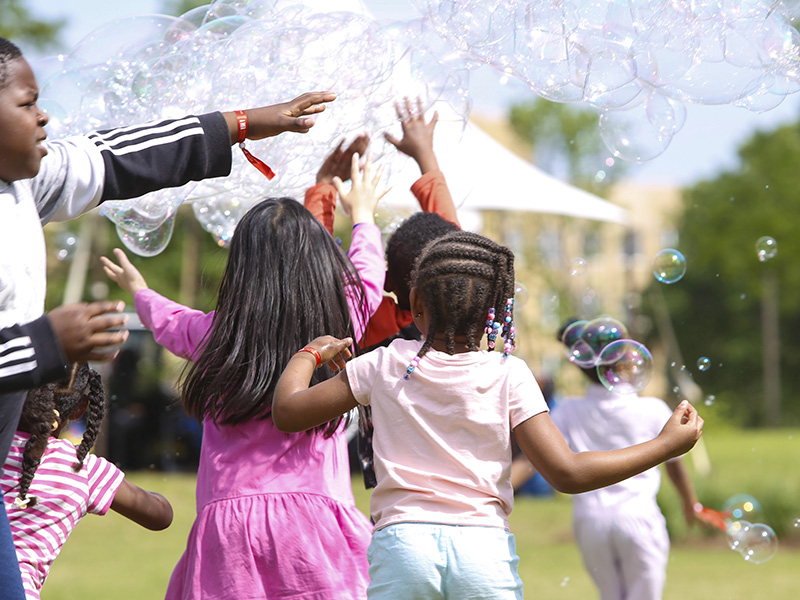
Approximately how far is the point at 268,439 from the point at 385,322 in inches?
26.0

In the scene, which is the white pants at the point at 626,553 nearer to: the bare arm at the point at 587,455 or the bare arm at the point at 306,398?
the bare arm at the point at 587,455

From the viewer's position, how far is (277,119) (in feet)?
8.38

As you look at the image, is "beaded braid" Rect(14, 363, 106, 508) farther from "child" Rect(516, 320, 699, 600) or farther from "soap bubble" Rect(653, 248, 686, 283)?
"soap bubble" Rect(653, 248, 686, 283)

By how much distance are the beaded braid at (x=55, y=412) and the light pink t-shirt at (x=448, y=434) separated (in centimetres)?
81

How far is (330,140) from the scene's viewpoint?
358 centimetres

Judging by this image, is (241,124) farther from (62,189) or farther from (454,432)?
(454,432)

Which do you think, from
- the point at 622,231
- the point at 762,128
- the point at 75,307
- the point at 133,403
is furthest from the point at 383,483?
the point at 622,231

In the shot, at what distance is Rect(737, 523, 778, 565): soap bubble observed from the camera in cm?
432

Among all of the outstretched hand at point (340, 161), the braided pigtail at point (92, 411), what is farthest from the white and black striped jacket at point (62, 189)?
the outstretched hand at point (340, 161)

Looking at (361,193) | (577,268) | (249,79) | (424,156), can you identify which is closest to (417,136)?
(424,156)

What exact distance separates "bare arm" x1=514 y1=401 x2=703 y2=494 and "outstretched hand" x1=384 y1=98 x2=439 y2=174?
1412 millimetres

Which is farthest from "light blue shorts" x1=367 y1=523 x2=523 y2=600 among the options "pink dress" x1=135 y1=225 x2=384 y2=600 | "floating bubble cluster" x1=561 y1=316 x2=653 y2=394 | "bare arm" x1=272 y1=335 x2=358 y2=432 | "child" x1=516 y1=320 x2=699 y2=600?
"child" x1=516 y1=320 x2=699 y2=600

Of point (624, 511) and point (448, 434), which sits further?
point (624, 511)

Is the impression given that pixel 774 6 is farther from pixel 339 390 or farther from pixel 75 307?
pixel 75 307
